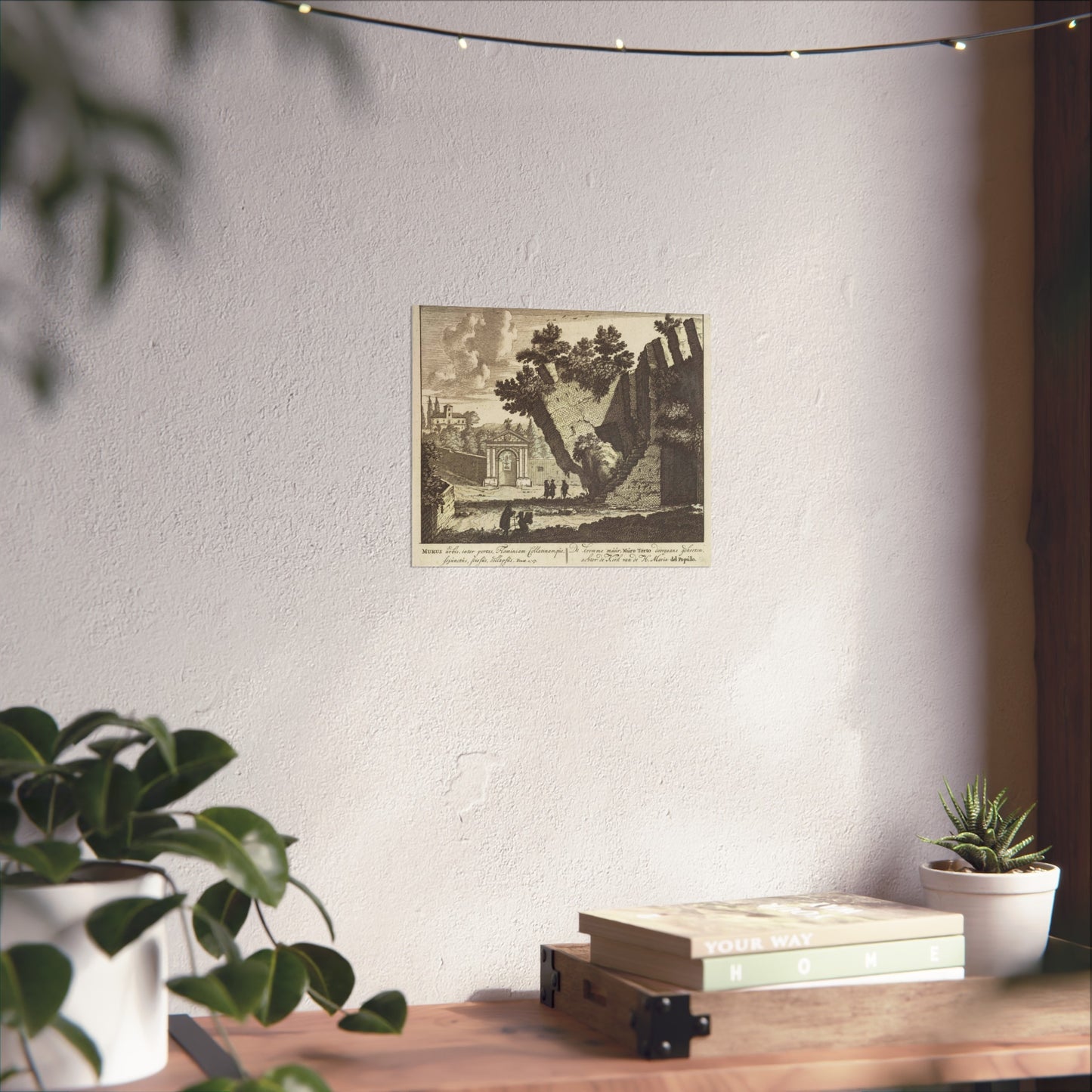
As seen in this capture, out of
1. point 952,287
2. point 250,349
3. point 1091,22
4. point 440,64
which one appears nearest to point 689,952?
point 250,349

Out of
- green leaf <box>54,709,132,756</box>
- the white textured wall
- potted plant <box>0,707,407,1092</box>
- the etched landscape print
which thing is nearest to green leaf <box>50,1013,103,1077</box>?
potted plant <box>0,707,407,1092</box>

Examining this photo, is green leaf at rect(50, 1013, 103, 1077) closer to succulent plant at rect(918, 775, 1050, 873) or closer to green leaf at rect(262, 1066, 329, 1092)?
green leaf at rect(262, 1066, 329, 1092)

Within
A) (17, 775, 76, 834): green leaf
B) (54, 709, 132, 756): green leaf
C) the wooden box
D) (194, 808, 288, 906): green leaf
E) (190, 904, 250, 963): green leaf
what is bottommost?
the wooden box

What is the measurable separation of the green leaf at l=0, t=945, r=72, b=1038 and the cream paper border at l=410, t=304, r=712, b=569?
62cm

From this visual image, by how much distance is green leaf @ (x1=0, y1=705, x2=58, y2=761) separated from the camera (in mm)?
1025

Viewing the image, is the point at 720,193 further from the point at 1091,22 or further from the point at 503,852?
the point at 503,852

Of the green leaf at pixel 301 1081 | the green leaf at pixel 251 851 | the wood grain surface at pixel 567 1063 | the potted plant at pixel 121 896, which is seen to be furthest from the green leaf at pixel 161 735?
the wood grain surface at pixel 567 1063

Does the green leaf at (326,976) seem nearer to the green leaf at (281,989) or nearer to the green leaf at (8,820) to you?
the green leaf at (281,989)

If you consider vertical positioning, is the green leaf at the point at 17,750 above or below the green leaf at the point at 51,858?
above

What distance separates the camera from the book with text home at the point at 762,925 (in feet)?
3.72

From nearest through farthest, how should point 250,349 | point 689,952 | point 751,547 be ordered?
point 689,952 → point 250,349 → point 751,547

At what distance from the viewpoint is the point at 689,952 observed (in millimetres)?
1114

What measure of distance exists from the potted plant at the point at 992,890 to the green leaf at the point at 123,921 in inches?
32.9

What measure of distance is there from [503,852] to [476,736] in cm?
13
